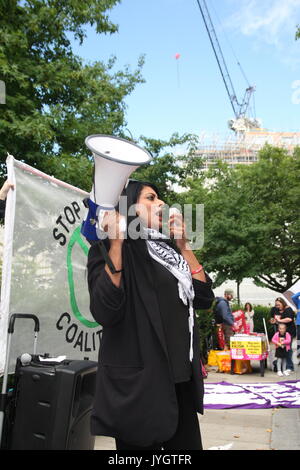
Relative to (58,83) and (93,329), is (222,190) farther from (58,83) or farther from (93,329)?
(93,329)

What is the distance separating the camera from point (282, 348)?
30.9 feet

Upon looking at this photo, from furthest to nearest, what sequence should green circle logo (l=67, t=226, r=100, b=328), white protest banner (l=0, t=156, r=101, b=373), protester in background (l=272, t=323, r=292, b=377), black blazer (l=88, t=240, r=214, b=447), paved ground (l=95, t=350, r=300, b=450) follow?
1. protester in background (l=272, t=323, r=292, b=377)
2. paved ground (l=95, t=350, r=300, b=450)
3. green circle logo (l=67, t=226, r=100, b=328)
4. white protest banner (l=0, t=156, r=101, b=373)
5. black blazer (l=88, t=240, r=214, b=447)

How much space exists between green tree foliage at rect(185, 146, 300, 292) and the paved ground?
1168 centimetres

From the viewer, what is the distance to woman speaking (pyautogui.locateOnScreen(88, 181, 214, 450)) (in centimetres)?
172

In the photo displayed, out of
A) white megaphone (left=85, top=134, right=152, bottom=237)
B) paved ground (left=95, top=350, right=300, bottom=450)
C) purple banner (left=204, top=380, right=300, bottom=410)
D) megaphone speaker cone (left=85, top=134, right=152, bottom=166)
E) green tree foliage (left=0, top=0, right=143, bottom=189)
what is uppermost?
green tree foliage (left=0, top=0, right=143, bottom=189)

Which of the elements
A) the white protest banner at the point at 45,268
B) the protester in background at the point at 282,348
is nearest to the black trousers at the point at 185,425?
the white protest banner at the point at 45,268

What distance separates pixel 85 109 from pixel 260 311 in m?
15.8

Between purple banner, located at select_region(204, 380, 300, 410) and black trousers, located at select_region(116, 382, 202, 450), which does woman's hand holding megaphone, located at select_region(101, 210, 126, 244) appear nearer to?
black trousers, located at select_region(116, 382, 202, 450)

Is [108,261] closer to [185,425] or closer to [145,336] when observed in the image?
[145,336]

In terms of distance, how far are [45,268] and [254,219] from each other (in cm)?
1715

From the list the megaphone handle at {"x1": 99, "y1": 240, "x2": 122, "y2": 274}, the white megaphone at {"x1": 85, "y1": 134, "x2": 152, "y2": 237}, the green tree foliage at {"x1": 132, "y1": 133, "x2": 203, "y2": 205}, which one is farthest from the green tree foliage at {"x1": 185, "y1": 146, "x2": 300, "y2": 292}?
the megaphone handle at {"x1": 99, "y1": 240, "x2": 122, "y2": 274}

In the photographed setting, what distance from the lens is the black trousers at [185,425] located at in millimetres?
1886

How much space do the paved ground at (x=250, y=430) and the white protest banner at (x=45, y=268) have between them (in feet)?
3.86

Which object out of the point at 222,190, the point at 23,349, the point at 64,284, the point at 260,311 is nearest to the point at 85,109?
the point at 64,284
